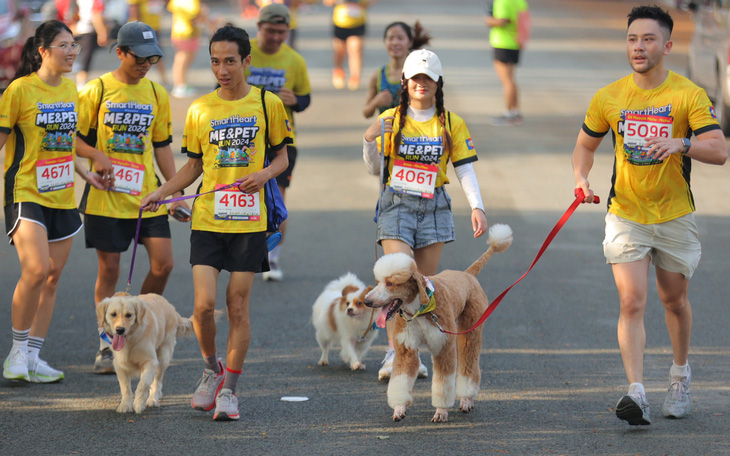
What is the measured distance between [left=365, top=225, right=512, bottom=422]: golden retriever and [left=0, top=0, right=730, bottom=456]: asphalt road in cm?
18

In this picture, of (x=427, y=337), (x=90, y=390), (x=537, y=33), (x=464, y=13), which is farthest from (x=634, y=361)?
(x=464, y=13)

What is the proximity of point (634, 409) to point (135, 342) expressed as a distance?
292 centimetres

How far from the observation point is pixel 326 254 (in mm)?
10000

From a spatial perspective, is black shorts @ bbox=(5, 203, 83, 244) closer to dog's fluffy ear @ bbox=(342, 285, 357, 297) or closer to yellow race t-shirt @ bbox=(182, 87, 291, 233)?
yellow race t-shirt @ bbox=(182, 87, 291, 233)

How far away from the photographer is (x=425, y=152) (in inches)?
241

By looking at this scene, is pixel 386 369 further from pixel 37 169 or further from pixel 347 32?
pixel 347 32

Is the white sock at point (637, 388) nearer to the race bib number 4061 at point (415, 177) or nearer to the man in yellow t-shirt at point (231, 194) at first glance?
the race bib number 4061 at point (415, 177)

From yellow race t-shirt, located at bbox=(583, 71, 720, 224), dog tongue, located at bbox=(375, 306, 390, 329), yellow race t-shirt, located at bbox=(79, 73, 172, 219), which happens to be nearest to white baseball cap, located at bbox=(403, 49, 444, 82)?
yellow race t-shirt, located at bbox=(583, 71, 720, 224)

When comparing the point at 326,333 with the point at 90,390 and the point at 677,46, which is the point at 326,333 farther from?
the point at 677,46

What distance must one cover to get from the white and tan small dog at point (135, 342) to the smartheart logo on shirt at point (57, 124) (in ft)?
3.69

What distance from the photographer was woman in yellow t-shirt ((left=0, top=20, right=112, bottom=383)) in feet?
20.2

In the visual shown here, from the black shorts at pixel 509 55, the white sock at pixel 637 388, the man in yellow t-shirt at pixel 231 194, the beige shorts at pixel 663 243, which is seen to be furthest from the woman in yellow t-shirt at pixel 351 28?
the white sock at pixel 637 388

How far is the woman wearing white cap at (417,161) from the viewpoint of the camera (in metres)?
6.08

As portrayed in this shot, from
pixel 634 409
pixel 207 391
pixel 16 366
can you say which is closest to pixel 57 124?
pixel 16 366
